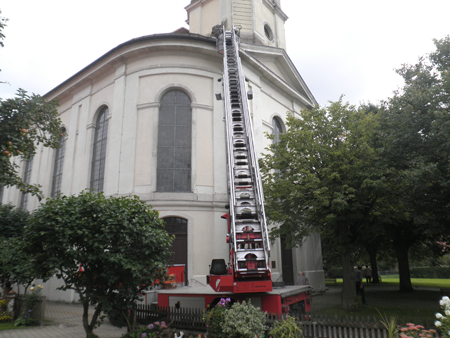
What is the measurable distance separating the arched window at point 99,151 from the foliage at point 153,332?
1320cm

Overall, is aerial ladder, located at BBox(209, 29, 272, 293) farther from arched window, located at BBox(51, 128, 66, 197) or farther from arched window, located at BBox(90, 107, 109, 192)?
arched window, located at BBox(51, 128, 66, 197)

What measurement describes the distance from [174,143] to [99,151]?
18.6 ft

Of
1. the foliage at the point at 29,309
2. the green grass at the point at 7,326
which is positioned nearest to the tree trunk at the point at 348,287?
the foliage at the point at 29,309

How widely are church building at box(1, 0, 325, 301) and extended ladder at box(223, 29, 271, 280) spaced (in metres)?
3.90

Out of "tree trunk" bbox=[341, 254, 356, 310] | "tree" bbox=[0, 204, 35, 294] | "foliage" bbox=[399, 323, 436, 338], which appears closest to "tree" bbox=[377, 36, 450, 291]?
"tree trunk" bbox=[341, 254, 356, 310]

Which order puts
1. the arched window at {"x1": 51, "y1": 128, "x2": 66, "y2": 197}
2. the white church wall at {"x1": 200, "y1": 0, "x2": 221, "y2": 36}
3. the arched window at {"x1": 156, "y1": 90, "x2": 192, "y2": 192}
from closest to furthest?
1. the arched window at {"x1": 156, "y1": 90, "x2": 192, "y2": 192}
2. the arched window at {"x1": 51, "y1": 128, "x2": 66, "y2": 197}
3. the white church wall at {"x1": 200, "y1": 0, "x2": 221, "y2": 36}

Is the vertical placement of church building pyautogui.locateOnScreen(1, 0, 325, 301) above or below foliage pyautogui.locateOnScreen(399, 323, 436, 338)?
above

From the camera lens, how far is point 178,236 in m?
17.4

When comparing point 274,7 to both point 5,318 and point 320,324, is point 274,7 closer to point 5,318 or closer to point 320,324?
point 320,324

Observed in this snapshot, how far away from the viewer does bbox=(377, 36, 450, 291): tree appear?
437 inches

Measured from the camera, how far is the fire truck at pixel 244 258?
8.48 m

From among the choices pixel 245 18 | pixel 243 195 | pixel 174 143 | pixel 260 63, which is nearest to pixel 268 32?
pixel 245 18

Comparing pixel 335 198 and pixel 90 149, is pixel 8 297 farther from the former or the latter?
pixel 335 198

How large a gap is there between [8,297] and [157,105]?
11.5 m
